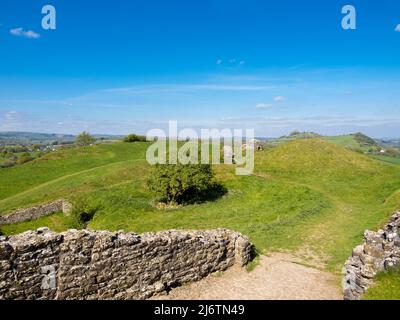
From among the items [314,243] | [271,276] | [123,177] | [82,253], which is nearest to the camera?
[82,253]

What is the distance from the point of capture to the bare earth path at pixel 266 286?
1296 centimetres

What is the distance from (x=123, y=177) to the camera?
43250 mm

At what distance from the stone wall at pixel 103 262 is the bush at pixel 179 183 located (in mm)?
15261

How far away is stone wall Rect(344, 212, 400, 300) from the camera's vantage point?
10594 millimetres

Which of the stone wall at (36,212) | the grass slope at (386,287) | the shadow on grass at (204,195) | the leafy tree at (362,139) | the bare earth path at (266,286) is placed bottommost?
the stone wall at (36,212)

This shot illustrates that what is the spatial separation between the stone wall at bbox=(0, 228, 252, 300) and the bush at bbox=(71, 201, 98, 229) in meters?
17.0

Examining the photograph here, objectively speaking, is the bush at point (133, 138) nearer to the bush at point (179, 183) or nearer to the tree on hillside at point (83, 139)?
the tree on hillside at point (83, 139)

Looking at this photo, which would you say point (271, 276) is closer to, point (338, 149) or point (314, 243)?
point (314, 243)

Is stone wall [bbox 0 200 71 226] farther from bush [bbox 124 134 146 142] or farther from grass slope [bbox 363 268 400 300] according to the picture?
bush [bbox 124 134 146 142]

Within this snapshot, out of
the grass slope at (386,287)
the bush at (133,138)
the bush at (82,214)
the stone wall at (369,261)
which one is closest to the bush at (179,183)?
the bush at (82,214)

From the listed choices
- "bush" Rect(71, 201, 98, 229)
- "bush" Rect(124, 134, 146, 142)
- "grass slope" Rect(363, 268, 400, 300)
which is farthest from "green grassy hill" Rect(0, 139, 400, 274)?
"bush" Rect(124, 134, 146, 142)
